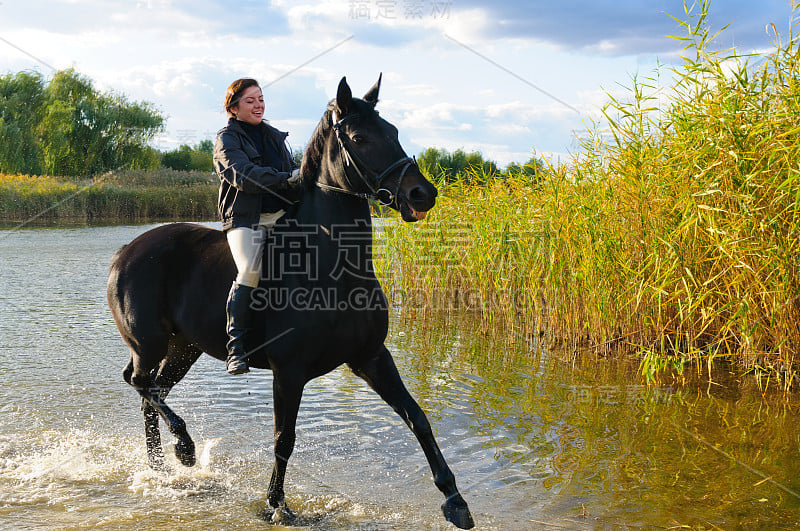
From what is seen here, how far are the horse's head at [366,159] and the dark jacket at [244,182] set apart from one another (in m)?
0.29

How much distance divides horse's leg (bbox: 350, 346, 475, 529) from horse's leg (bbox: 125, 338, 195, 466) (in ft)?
4.73

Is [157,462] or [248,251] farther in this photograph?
[157,462]

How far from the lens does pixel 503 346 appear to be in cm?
822

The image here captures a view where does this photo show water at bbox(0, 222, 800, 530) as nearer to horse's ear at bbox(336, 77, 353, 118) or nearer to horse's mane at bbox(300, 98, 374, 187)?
horse's mane at bbox(300, 98, 374, 187)

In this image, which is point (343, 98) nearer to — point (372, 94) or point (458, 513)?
point (372, 94)

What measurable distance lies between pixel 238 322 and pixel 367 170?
3.95 ft

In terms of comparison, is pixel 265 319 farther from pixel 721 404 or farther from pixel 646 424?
pixel 721 404

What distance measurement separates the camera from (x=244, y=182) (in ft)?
11.7

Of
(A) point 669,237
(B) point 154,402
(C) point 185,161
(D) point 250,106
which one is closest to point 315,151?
(D) point 250,106

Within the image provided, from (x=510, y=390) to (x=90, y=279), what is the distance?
1116 centimetres

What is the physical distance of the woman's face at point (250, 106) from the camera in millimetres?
3863

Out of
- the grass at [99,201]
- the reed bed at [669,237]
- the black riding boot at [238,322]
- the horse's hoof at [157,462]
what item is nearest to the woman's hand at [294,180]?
the black riding boot at [238,322]

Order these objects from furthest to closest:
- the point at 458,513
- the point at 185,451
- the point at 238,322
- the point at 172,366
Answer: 1. the point at 172,366
2. the point at 185,451
3. the point at 238,322
4. the point at 458,513

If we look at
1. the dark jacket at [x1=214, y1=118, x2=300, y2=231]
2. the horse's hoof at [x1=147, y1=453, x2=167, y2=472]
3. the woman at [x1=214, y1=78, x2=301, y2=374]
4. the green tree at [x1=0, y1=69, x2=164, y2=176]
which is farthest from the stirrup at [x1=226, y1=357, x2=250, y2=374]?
the green tree at [x1=0, y1=69, x2=164, y2=176]
